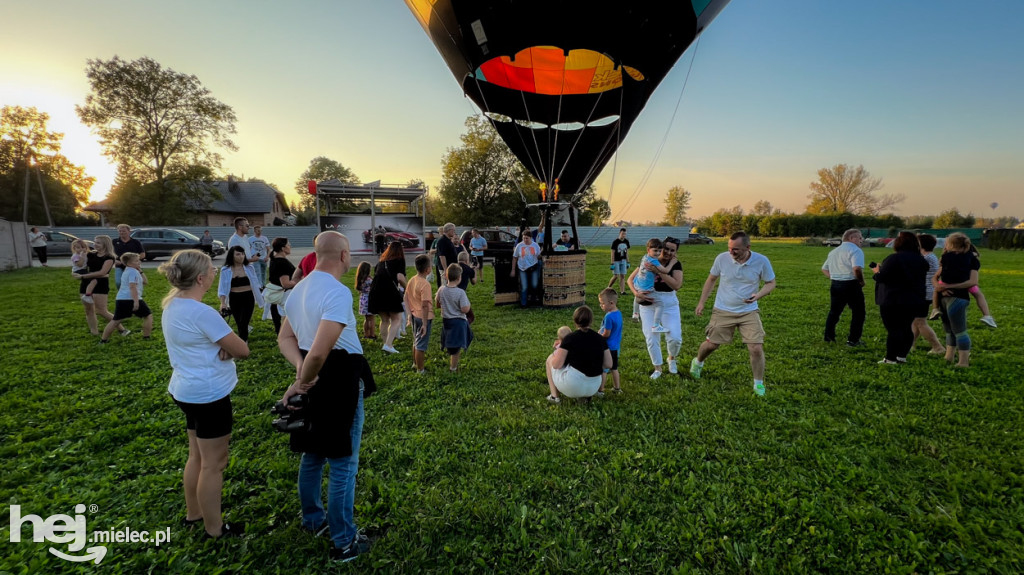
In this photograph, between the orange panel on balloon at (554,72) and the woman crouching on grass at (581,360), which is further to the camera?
the orange panel on balloon at (554,72)

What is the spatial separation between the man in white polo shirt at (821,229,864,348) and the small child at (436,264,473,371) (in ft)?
17.6

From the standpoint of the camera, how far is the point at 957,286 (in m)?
5.22

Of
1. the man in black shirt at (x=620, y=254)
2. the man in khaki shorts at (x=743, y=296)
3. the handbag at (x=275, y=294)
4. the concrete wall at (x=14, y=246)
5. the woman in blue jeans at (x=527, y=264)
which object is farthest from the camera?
the concrete wall at (x=14, y=246)

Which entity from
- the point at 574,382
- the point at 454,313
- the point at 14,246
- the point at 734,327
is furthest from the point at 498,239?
the point at 14,246

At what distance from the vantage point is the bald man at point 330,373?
2008mm

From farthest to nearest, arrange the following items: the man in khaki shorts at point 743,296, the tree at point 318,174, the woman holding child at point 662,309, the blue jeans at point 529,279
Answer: the tree at point 318,174, the blue jeans at point 529,279, the woman holding child at point 662,309, the man in khaki shorts at point 743,296

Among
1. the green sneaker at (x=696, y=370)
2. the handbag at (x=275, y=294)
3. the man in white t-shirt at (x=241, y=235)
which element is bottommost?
the green sneaker at (x=696, y=370)

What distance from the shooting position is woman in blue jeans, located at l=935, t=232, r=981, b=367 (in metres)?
5.22

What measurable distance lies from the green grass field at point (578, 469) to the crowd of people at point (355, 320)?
1.00 feet

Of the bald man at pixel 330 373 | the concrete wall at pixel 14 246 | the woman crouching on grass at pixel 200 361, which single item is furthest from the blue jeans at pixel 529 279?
the concrete wall at pixel 14 246

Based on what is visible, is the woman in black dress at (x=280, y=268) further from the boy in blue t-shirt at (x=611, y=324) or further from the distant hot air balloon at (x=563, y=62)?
the distant hot air balloon at (x=563, y=62)

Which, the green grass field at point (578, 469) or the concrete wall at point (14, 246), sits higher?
the concrete wall at point (14, 246)

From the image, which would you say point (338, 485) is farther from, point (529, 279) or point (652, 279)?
point (529, 279)

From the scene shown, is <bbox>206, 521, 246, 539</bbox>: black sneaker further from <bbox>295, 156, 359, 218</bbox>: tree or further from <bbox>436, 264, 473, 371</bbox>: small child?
<bbox>295, 156, 359, 218</bbox>: tree
